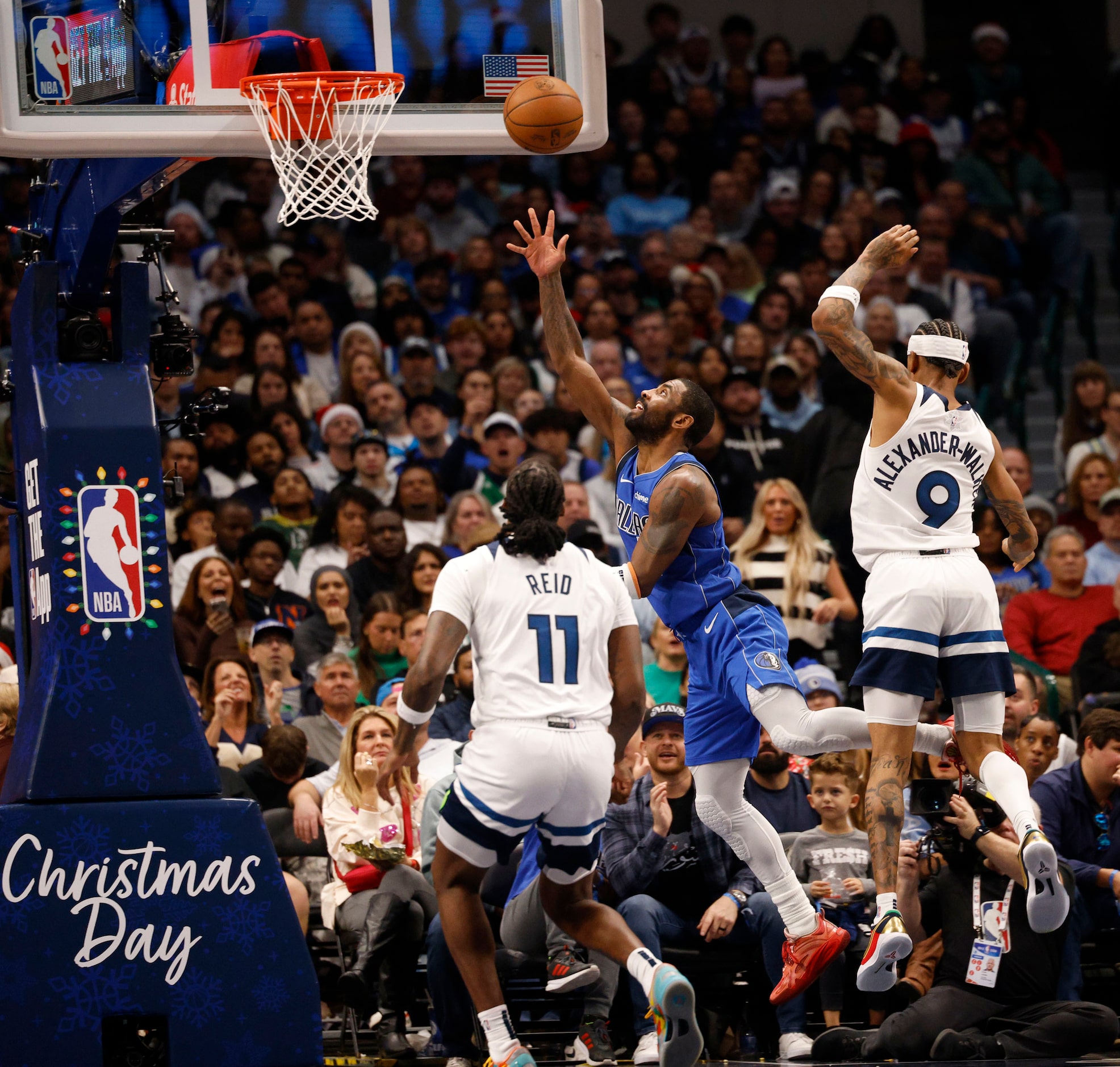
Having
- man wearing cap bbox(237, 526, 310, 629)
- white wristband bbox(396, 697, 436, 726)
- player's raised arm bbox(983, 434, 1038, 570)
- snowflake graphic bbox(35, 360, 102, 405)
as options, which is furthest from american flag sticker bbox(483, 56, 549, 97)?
man wearing cap bbox(237, 526, 310, 629)

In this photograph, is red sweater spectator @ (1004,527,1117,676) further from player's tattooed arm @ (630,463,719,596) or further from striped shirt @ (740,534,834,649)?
player's tattooed arm @ (630,463,719,596)

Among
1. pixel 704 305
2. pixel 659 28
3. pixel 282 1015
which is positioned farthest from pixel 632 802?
pixel 659 28

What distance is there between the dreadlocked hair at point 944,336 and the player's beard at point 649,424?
120 cm

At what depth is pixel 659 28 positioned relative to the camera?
18750 mm

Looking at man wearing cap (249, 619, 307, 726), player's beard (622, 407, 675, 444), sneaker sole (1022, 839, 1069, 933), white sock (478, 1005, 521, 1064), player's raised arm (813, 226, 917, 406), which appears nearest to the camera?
sneaker sole (1022, 839, 1069, 933)

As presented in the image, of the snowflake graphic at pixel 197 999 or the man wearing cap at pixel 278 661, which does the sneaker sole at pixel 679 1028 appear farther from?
the man wearing cap at pixel 278 661

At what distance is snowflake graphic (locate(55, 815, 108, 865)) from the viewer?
7.20 m

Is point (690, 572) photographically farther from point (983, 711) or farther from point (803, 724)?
point (983, 711)

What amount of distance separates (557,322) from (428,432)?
453cm

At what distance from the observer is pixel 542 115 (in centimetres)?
773

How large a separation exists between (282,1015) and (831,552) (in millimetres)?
5535

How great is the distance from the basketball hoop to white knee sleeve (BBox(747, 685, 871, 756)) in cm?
272

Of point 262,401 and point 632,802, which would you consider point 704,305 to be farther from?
point 632,802

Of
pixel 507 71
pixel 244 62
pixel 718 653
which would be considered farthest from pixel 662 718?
pixel 244 62
